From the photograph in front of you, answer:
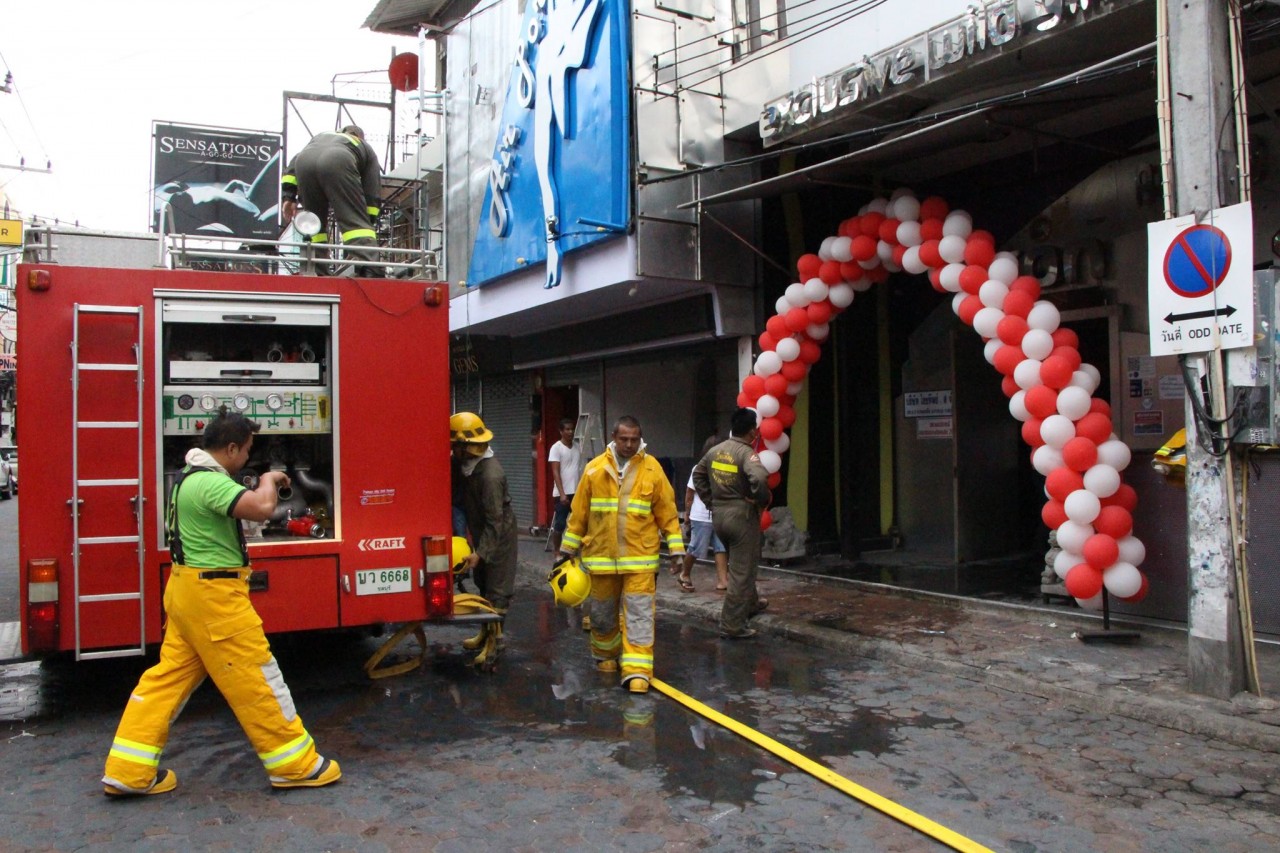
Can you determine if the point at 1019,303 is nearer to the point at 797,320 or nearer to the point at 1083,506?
the point at 1083,506

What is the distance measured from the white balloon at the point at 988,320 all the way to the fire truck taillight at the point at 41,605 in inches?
253

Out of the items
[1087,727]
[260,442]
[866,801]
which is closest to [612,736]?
[866,801]

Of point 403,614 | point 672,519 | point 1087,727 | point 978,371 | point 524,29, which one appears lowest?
point 1087,727

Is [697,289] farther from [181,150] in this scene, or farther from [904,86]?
[181,150]

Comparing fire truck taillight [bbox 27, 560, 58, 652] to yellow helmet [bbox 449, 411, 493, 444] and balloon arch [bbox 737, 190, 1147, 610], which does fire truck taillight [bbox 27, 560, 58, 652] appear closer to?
yellow helmet [bbox 449, 411, 493, 444]

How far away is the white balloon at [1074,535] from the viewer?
6.74 meters

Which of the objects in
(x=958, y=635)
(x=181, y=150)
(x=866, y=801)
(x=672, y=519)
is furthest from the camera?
(x=181, y=150)

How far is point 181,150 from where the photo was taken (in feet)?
59.1

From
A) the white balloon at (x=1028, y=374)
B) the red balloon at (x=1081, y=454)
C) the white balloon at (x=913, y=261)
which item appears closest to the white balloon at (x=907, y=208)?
the white balloon at (x=913, y=261)

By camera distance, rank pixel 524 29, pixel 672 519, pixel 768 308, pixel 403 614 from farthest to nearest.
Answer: pixel 524 29, pixel 768 308, pixel 672 519, pixel 403 614

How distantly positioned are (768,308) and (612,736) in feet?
21.6

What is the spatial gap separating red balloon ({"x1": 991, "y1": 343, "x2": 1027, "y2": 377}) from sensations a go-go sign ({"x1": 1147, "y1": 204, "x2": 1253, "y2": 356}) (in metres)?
1.55

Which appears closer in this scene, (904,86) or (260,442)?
(260,442)

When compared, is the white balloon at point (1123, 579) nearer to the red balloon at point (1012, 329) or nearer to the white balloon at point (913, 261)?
the red balloon at point (1012, 329)
